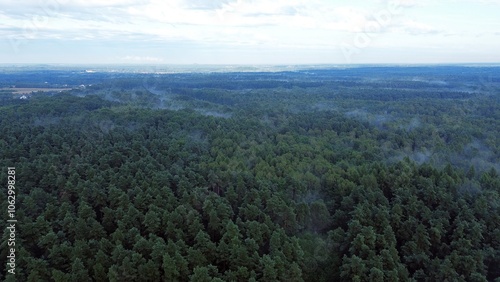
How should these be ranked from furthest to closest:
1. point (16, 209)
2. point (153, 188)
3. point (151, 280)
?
1. point (153, 188)
2. point (16, 209)
3. point (151, 280)

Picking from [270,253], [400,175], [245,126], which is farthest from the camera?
[245,126]

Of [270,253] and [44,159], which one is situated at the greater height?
[44,159]

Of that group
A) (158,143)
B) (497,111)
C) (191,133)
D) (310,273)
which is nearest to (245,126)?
(191,133)

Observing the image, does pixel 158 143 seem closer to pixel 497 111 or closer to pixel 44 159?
pixel 44 159

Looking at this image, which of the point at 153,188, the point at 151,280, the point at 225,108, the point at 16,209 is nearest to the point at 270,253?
the point at 151,280

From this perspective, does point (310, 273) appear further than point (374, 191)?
No

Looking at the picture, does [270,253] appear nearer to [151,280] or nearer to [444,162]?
[151,280]

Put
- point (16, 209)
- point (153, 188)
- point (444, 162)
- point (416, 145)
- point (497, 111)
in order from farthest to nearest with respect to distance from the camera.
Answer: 1. point (497, 111)
2. point (416, 145)
3. point (444, 162)
4. point (153, 188)
5. point (16, 209)

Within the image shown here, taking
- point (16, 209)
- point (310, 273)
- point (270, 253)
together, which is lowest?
point (310, 273)

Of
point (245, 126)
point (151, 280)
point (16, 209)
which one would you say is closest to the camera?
point (151, 280)
